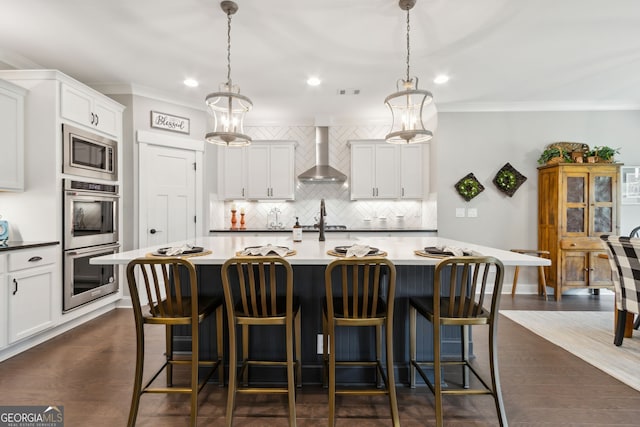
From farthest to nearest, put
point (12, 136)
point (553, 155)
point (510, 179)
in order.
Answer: point (510, 179) < point (553, 155) < point (12, 136)

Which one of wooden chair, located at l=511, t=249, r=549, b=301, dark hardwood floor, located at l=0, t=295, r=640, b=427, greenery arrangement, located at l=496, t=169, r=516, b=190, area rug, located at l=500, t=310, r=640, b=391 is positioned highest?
greenery arrangement, located at l=496, t=169, r=516, b=190

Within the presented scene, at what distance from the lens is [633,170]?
4.41 m

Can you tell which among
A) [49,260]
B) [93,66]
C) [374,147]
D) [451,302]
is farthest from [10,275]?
[374,147]

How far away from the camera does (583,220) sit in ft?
13.5

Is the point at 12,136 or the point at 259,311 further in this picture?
the point at 12,136

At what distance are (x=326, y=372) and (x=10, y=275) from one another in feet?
8.49

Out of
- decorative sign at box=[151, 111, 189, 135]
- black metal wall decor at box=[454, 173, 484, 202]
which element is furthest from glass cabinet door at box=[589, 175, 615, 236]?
decorative sign at box=[151, 111, 189, 135]

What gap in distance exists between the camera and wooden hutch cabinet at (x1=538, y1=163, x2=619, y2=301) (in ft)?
13.4

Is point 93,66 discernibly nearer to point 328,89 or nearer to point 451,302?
point 328,89

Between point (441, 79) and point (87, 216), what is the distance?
4.22 m

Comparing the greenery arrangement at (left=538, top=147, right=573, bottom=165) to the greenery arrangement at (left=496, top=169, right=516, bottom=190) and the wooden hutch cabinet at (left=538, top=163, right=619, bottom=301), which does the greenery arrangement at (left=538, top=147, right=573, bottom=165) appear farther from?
the greenery arrangement at (left=496, top=169, right=516, bottom=190)

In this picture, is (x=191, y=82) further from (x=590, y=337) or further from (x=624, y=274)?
(x=590, y=337)

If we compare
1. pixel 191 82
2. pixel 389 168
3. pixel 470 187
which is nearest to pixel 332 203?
pixel 389 168

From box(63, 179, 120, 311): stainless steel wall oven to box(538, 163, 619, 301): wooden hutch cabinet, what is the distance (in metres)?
5.56
